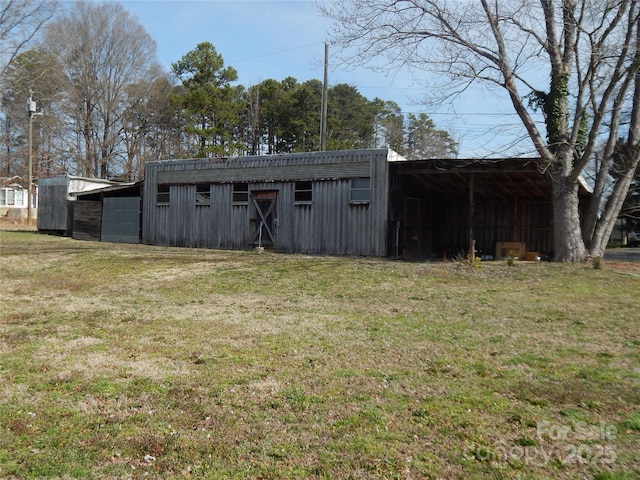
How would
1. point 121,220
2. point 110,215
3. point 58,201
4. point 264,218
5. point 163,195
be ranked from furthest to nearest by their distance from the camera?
point 58,201
point 110,215
point 121,220
point 163,195
point 264,218

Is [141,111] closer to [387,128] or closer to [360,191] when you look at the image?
[387,128]

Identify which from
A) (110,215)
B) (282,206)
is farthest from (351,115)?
(282,206)

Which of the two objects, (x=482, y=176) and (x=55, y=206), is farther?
(x=55, y=206)

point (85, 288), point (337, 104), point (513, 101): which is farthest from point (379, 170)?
point (337, 104)

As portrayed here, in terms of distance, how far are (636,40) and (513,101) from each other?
133 inches

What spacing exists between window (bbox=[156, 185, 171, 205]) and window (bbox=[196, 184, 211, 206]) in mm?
1642

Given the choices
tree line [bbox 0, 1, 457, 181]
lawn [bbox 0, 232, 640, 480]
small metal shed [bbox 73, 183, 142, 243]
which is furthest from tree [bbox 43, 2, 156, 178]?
lawn [bbox 0, 232, 640, 480]

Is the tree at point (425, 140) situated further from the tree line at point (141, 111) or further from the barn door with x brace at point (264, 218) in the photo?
the barn door with x brace at point (264, 218)

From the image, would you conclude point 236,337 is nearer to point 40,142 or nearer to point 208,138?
point 208,138

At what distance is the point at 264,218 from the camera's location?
20562mm

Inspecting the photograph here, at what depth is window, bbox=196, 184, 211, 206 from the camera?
21812mm

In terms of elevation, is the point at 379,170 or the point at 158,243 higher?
the point at 379,170

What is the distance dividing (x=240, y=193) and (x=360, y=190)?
531 cm

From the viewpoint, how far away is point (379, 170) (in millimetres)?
17875
